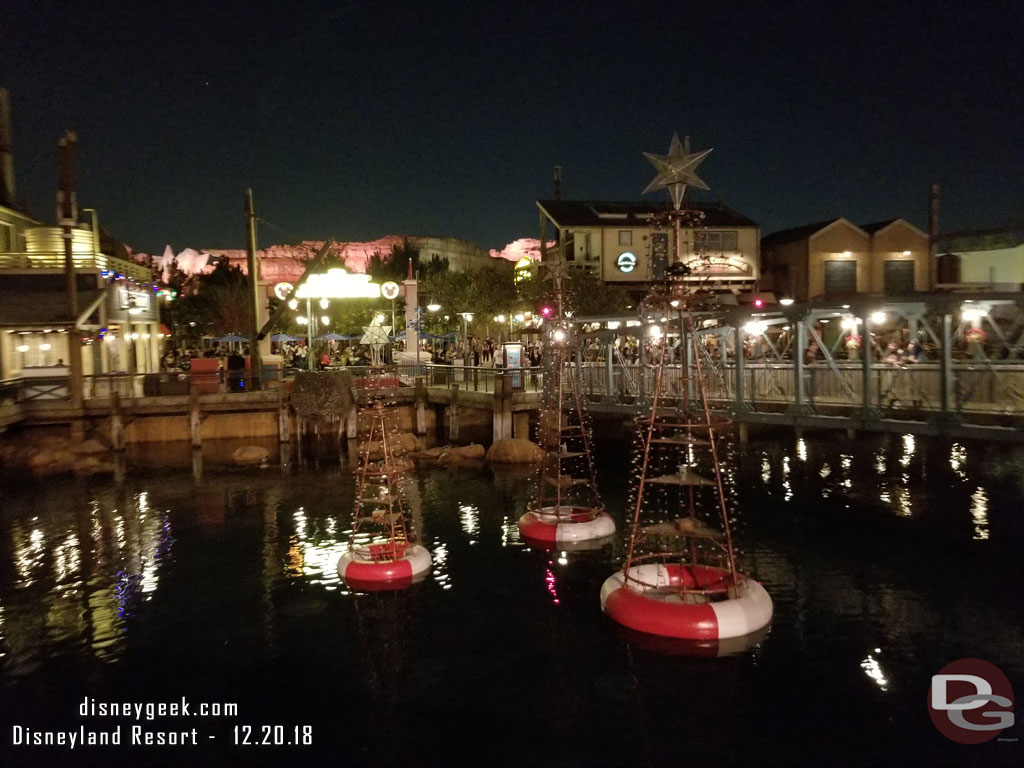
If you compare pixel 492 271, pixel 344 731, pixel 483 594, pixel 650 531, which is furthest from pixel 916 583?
pixel 492 271

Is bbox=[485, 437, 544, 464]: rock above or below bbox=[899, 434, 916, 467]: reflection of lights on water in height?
above

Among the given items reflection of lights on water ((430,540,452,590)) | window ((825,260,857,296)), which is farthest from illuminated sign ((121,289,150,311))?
window ((825,260,857,296))

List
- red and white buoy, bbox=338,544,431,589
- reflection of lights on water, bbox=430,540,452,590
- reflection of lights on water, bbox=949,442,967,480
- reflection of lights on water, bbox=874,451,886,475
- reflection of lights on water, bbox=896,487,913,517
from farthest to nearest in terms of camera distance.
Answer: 1. reflection of lights on water, bbox=874,451,886,475
2. reflection of lights on water, bbox=949,442,967,480
3. reflection of lights on water, bbox=896,487,913,517
4. reflection of lights on water, bbox=430,540,452,590
5. red and white buoy, bbox=338,544,431,589

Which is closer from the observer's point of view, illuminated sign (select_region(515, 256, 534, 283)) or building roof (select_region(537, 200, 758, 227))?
illuminated sign (select_region(515, 256, 534, 283))

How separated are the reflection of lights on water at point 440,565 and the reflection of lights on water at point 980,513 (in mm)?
13111

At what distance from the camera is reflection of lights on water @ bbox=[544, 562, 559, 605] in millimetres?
15879

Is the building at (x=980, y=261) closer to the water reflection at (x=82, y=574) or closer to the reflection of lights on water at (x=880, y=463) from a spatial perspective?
the reflection of lights on water at (x=880, y=463)

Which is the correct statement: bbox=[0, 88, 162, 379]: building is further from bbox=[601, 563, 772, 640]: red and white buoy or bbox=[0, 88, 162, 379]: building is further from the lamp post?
bbox=[601, 563, 772, 640]: red and white buoy

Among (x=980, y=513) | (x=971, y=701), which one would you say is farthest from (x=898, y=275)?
(x=971, y=701)

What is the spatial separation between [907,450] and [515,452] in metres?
15.9

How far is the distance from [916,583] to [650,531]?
7838mm

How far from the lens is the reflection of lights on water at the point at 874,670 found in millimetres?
A: 12031

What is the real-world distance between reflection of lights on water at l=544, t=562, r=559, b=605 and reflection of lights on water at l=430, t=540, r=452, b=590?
2.09m

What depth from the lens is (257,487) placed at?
27.6 meters
